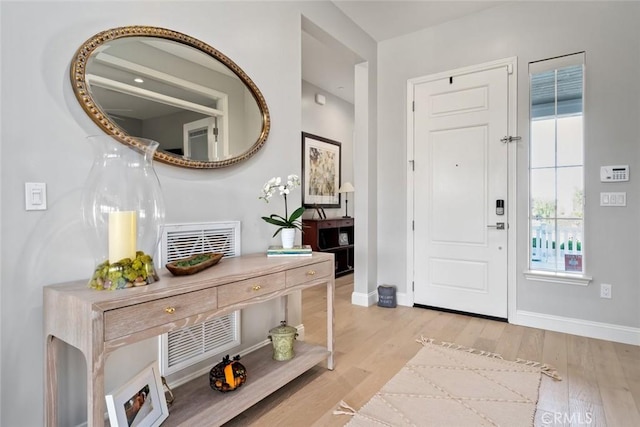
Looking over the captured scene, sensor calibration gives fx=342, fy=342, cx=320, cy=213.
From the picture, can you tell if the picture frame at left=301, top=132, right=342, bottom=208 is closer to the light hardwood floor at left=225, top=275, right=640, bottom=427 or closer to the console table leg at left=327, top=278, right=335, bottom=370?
the light hardwood floor at left=225, top=275, right=640, bottom=427

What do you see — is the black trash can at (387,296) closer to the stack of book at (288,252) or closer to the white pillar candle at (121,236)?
the stack of book at (288,252)

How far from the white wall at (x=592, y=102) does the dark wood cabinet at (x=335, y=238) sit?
2.48 metres

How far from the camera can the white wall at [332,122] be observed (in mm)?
5227

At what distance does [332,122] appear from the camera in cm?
580

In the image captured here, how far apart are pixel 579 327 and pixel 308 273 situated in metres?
2.52

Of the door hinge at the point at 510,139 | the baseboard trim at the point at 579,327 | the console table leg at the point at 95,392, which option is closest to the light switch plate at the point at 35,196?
the console table leg at the point at 95,392

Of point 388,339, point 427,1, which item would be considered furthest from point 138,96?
point 427,1

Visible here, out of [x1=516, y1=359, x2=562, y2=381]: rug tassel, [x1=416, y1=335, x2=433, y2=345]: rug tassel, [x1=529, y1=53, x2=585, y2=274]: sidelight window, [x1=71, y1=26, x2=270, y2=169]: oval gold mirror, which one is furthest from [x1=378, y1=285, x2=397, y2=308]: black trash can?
[x1=71, y1=26, x2=270, y2=169]: oval gold mirror

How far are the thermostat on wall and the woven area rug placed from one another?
64.4 inches

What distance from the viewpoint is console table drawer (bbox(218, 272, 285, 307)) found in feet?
5.25

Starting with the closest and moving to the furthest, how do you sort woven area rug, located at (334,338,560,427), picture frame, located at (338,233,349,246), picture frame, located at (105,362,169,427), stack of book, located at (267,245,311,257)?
picture frame, located at (105,362,169,427)
woven area rug, located at (334,338,560,427)
stack of book, located at (267,245,311,257)
picture frame, located at (338,233,349,246)

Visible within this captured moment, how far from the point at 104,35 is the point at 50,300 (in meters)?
1.21

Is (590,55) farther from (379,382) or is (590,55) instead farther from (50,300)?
(50,300)

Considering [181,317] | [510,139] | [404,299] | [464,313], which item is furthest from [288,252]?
[510,139]
